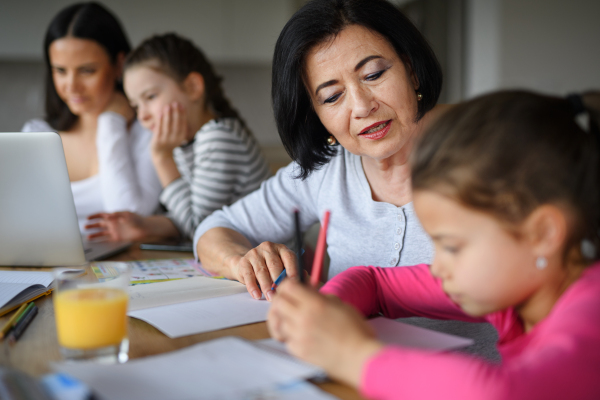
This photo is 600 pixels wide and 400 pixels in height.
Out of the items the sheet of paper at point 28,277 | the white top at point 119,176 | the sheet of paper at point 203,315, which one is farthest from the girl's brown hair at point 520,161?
the white top at point 119,176

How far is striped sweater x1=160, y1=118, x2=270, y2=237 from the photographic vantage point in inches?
70.6

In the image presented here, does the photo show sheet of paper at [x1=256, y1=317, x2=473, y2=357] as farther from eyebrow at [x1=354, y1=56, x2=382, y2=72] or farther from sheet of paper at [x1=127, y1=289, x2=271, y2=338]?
eyebrow at [x1=354, y1=56, x2=382, y2=72]

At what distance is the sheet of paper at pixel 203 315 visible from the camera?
30.3 inches

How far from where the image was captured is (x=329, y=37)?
1.14 metres

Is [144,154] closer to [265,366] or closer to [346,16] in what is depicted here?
[346,16]

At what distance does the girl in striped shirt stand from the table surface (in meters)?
0.92

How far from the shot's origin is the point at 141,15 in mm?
3666

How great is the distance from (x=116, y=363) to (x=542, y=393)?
438 mm

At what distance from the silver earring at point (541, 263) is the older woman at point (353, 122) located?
0.49 metres

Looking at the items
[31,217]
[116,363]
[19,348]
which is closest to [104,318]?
[116,363]

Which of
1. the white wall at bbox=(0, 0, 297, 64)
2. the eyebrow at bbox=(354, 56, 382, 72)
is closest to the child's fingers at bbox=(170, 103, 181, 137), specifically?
the eyebrow at bbox=(354, 56, 382, 72)

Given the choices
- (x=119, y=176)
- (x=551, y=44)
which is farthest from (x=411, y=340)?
(x=551, y=44)

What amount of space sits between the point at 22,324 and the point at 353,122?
707mm

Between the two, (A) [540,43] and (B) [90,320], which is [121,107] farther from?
(A) [540,43]
